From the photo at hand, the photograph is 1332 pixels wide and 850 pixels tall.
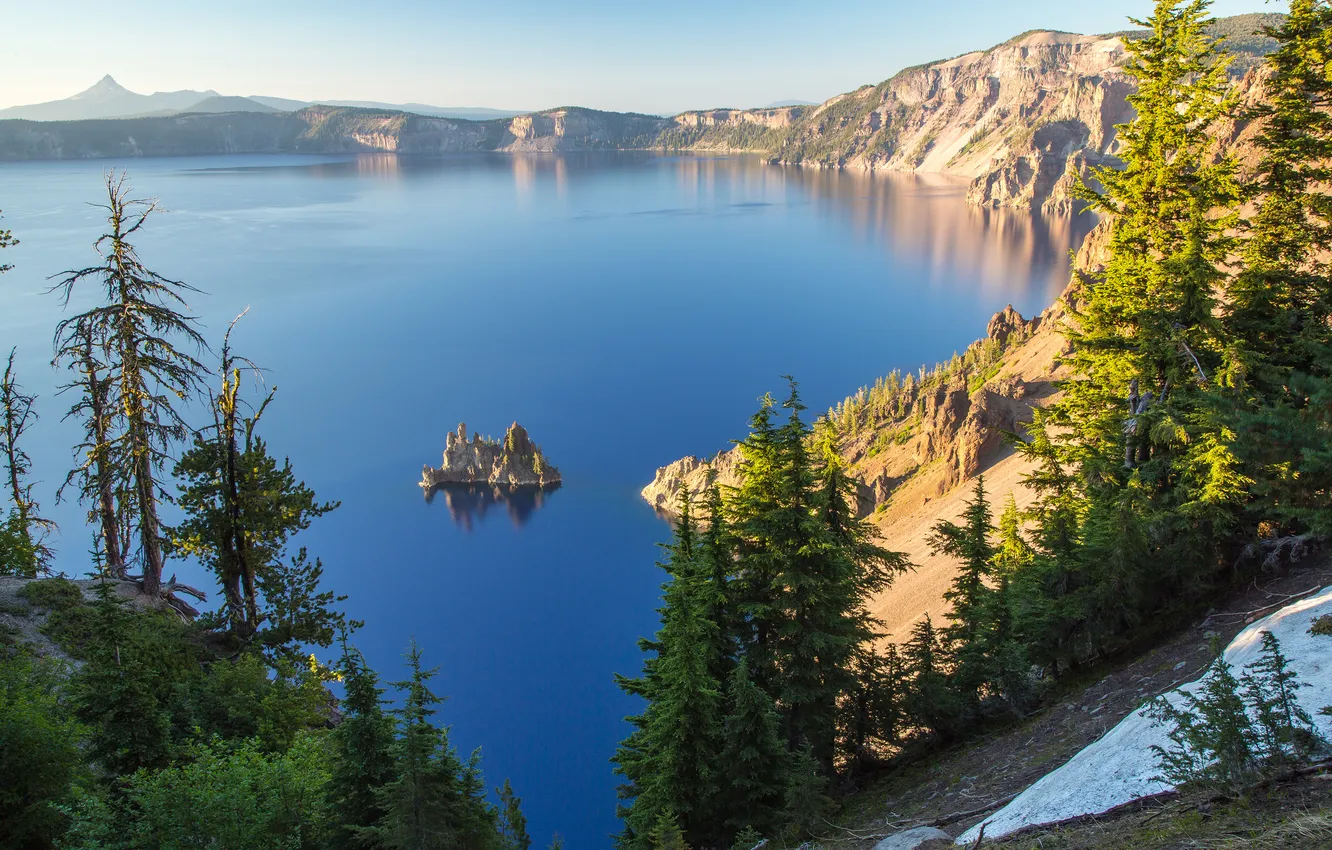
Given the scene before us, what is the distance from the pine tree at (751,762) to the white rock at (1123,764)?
13.1 ft

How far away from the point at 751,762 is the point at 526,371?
281ft

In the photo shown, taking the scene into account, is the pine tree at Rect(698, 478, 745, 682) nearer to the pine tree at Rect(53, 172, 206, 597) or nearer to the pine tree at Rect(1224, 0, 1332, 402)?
the pine tree at Rect(1224, 0, 1332, 402)

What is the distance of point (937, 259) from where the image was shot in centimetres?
15850

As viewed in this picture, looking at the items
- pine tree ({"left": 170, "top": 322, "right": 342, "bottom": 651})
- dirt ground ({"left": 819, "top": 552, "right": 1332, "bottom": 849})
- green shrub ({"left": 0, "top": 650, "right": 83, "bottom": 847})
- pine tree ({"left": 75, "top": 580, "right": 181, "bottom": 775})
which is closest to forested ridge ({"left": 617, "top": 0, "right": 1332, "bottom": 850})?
dirt ground ({"left": 819, "top": 552, "right": 1332, "bottom": 849})

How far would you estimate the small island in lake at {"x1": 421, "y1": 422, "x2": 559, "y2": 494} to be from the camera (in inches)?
2876

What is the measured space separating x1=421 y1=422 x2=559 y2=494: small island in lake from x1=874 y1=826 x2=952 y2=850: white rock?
6407cm

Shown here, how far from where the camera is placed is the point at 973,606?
17641 mm

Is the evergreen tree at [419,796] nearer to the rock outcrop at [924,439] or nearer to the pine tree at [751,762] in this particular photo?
the pine tree at [751,762]

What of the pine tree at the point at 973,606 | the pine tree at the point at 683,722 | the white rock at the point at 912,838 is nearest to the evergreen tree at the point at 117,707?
the pine tree at the point at 683,722

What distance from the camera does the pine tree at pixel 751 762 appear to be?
41.7 feet

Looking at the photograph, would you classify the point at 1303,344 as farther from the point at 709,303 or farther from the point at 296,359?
the point at 709,303

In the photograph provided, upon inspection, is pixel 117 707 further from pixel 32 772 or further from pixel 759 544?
pixel 759 544

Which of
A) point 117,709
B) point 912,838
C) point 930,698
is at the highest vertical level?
point 117,709

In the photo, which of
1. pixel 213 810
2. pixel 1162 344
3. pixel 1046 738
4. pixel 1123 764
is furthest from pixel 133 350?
pixel 1162 344
